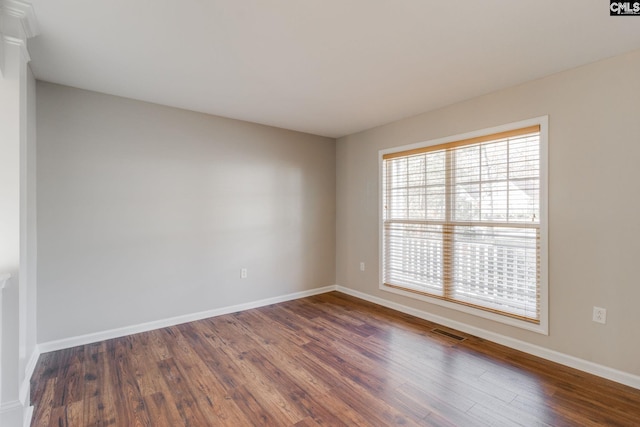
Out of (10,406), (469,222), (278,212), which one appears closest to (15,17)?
(10,406)

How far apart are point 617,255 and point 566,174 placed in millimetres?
708

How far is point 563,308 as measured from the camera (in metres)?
2.48

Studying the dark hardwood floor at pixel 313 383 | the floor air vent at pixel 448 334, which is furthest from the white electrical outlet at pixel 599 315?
the floor air vent at pixel 448 334

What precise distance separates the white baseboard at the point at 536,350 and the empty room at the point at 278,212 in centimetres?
1

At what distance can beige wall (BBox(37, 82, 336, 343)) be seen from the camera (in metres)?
2.72

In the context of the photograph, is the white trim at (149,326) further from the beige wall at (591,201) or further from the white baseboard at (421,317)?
the beige wall at (591,201)

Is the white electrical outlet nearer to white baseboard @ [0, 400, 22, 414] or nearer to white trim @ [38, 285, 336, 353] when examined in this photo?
white trim @ [38, 285, 336, 353]

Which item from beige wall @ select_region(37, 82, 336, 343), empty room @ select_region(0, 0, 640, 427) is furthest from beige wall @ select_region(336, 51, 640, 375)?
beige wall @ select_region(37, 82, 336, 343)

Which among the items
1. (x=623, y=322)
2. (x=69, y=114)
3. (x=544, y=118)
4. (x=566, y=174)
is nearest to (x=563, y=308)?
(x=623, y=322)

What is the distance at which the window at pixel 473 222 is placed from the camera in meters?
2.68

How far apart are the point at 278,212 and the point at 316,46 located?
2.41 m

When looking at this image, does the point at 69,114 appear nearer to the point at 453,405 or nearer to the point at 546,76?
the point at 453,405

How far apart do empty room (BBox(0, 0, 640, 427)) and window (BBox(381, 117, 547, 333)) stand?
21mm

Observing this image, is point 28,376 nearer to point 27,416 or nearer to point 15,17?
point 27,416
